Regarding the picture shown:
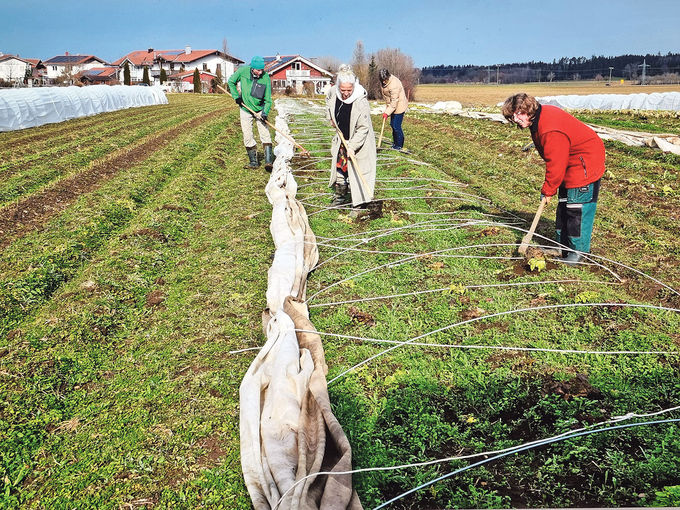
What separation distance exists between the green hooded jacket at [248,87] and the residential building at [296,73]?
50245mm

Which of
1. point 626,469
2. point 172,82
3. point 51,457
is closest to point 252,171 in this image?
point 51,457

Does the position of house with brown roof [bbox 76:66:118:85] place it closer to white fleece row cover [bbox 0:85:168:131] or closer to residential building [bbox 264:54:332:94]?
residential building [bbox 264:54:332:94]

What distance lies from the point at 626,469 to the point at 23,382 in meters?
3.43

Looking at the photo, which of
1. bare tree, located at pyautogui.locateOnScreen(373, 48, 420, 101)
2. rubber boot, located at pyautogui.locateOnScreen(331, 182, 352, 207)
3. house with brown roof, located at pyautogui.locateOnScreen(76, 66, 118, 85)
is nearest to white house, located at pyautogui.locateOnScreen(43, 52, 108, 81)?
house with brown roof, located at pyautogui.locateOnScreen(76, 66, 118, 85)

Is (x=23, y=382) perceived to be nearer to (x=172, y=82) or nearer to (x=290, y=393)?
(x=290, y=393)

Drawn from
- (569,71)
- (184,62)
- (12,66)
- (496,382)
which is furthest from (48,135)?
(569,71)

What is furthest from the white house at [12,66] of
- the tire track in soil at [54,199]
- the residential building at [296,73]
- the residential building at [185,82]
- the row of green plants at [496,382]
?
the row of green plants at [496,382]

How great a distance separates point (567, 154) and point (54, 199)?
6.86 metres

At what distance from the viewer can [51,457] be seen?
2.38 metres

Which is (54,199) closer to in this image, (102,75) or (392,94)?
(392,94)

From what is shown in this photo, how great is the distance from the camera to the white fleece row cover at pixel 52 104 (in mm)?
14086

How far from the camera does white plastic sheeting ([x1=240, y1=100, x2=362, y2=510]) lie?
70.9 inches

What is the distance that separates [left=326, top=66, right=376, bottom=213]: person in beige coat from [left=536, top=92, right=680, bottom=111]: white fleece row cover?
18923 millimetres

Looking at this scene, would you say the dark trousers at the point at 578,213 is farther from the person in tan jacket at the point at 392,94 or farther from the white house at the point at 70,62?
the white house at the point at 70,62
